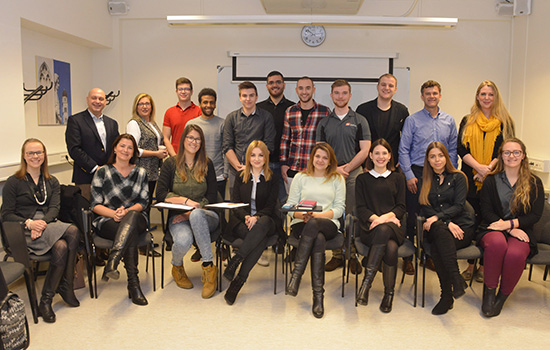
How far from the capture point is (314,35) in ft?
19.8

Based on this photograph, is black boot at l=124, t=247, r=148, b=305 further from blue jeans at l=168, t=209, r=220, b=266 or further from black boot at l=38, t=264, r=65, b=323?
black boot at l=38, t=264, r=65, b=323

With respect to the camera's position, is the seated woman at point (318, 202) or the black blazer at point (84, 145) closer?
the seated woman at point (318, 202)

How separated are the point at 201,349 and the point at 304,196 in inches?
57.4

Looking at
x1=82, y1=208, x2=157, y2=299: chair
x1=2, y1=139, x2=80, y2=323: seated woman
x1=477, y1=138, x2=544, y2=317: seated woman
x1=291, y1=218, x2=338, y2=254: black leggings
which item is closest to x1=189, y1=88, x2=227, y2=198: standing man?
x1=82, y1=208, x2=157, y2=299: chair

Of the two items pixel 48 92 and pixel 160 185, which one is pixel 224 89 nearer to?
pixel 48 92

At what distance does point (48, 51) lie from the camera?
5.16 meters

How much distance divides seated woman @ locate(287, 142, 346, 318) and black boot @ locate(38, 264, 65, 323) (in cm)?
166

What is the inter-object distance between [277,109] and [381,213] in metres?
1.60

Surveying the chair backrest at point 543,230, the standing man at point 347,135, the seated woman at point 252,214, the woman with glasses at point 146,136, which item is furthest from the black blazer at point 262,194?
the chair backrest at point 543,230

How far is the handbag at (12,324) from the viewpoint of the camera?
2.16 meters

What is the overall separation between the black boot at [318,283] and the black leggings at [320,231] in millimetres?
57

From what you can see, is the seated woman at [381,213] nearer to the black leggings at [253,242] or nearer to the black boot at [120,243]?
the black leggings at [253,242]

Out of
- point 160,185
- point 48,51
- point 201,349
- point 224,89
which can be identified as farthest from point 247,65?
point 201,349

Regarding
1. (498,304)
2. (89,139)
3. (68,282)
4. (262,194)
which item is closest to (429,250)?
(498,304)
